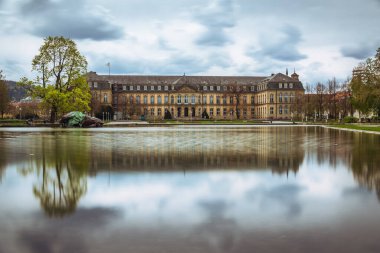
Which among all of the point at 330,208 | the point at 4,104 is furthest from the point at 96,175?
the point at 4,104

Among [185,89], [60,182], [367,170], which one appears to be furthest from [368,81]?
[185,89]

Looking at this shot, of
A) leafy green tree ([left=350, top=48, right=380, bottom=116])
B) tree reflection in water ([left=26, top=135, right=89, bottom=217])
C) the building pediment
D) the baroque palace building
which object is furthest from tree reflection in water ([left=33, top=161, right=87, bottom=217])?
the building pediment

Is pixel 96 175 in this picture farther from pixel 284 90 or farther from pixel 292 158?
pixel 284 90

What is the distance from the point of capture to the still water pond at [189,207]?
532cm

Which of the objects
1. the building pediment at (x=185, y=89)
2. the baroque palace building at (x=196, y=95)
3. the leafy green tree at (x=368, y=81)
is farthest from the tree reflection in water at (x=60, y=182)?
the building pediment at (x=185, y=89)

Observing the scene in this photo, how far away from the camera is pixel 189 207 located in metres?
7.18

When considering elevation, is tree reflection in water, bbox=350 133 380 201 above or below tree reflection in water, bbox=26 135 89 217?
below

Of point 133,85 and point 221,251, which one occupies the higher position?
point 133,85

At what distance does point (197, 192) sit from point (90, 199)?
2.11 m

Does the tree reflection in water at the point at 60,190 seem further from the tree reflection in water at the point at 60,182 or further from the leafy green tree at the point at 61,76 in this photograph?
the leafy green tree at the point at 61,76

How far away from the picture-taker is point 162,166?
12.4 metres

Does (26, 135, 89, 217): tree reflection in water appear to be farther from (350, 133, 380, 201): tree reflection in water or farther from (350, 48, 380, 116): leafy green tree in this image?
(350, 48, 380, 116): leafy green tree

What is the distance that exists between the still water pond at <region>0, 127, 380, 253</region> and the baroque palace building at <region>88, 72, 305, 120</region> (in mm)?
104060

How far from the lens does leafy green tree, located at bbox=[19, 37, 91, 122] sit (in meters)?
52.5
